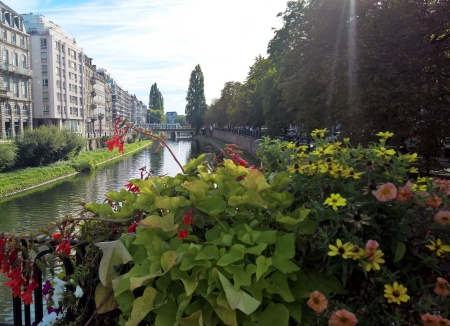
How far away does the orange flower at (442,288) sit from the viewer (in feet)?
5.05

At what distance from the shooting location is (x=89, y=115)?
286 feet

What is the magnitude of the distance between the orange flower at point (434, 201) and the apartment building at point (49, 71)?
69.7 meters

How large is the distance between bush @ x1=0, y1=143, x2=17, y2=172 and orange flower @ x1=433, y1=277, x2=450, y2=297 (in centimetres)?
3505

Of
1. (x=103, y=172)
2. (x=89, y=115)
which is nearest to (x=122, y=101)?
(x=89, y=115)

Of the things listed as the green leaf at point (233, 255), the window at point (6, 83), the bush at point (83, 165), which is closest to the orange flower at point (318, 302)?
the green leaf at point (233, 255)

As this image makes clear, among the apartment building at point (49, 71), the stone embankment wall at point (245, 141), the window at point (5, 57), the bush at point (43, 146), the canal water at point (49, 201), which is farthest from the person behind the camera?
the apartment building at point (49, 71)

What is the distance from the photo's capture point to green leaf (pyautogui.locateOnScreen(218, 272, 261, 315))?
1.54m

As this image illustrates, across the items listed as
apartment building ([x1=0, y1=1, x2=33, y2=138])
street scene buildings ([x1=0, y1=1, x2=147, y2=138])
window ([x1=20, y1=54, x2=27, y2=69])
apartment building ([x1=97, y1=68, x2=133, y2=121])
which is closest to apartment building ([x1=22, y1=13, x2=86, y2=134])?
street scene buildings ([x1=0, y1=1, x2=147, y2=138])

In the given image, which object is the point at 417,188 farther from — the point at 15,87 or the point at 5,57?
the point at 15,87

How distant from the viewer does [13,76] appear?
52969 millimetres

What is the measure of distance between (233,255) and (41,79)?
235 ft

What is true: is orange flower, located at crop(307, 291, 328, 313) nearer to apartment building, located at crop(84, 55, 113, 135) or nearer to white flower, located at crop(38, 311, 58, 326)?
white flower, located at crop(38, 311, 58, 326)

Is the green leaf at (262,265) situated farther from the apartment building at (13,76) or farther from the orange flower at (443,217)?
the apartment building at (13,76)

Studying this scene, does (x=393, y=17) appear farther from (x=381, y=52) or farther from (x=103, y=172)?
(x=103, y=172)
